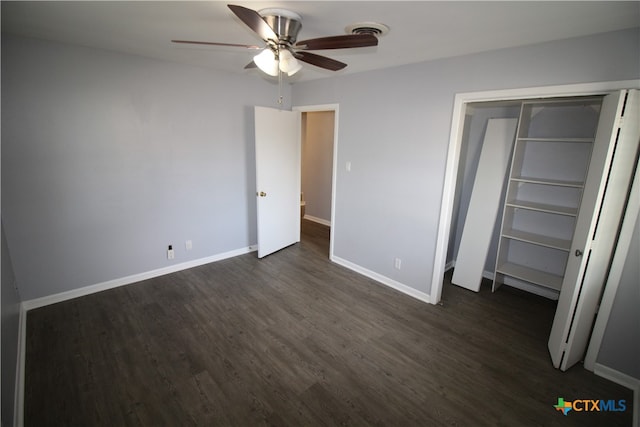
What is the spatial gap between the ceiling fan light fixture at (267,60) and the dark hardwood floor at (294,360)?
211 cm

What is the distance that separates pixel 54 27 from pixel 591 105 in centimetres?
468

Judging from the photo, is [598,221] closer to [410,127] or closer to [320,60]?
[410,127]

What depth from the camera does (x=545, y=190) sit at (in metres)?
3.14

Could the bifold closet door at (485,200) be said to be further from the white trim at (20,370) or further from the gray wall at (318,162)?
the white trim at (20,370)

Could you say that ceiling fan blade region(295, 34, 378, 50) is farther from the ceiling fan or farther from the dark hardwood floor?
the dark hardwood floor

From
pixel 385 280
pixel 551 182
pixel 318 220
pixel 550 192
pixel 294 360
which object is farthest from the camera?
pixel 318 220

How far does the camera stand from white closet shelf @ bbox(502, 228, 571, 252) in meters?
2.91

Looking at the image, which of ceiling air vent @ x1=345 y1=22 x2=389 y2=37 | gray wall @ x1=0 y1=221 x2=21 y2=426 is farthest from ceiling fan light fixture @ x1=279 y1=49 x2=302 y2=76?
gray wall @ x1=0 y1=221 x2=21 y2=426

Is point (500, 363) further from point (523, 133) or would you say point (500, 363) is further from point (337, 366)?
point (523, 133)

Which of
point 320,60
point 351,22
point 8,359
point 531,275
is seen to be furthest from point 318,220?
point 8,359

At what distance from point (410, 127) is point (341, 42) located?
60.5 inches

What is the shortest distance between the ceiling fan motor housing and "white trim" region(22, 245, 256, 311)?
290 centimetres

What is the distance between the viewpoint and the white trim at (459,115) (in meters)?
1.98

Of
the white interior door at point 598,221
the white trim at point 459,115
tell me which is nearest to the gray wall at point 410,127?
the white trim at point 459,115
